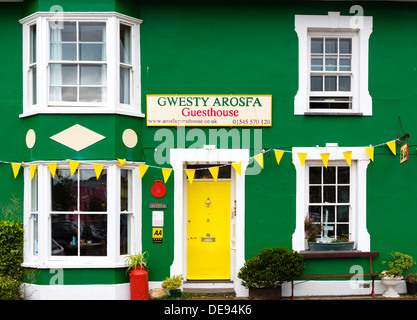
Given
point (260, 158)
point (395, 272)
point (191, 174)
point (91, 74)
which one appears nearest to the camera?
point (91, 74)

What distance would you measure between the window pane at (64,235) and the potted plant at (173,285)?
195 cm

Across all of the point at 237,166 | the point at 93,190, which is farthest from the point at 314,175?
the point at 93,190

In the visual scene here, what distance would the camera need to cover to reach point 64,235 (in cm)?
1154

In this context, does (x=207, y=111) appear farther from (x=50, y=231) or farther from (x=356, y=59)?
(x=50, y=231)

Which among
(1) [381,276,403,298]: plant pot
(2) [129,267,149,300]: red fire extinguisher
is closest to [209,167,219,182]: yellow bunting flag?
(2) [129,267,149,300]: red fire extinguisher

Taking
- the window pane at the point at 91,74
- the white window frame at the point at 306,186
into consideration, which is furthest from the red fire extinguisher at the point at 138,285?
the window pane at the point at 91,74

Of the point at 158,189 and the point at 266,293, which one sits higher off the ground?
the point at 158,189

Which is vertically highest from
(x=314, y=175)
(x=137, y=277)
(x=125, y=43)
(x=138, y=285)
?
(x=125, y=43)

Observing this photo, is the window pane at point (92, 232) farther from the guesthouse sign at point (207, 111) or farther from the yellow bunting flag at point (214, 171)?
the yellow bunting flag at point (214, 171)

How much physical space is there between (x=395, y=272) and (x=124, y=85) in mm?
6928

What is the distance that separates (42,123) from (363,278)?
7491 mm

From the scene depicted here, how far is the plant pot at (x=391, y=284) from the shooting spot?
11.8 metres

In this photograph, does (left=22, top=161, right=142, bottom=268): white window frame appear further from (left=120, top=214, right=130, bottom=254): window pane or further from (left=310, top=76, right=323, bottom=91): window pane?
(left=310, top=76, right=323, bottom=91): window pane

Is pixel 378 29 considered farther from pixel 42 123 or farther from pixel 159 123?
pixel 42 123
